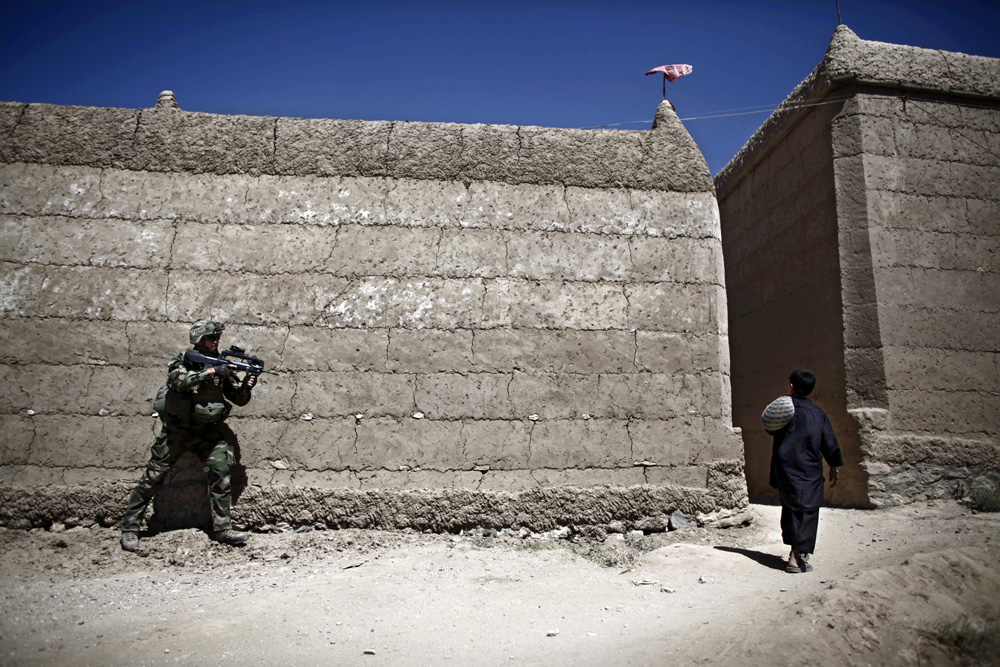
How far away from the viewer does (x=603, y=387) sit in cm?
436

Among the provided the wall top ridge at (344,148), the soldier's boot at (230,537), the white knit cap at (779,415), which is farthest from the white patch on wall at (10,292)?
the white knit cap at (779,415)

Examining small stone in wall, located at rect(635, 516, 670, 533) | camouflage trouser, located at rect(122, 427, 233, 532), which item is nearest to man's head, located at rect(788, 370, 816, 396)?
small stone in wall, located at rect(635, 516, 670, 533)

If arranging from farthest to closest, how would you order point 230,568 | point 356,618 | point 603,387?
1. point 603,387
2. point 230,568
3. point 356,618

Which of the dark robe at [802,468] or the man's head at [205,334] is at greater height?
the man's head at [205,334]

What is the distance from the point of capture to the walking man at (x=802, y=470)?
370cm

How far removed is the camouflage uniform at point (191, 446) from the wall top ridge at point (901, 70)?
17.6ft

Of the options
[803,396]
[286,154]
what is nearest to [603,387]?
[803,396]

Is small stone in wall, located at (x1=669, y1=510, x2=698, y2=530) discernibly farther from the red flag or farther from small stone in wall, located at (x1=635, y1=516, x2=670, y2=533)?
the red flag

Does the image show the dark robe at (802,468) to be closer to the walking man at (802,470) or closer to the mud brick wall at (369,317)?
Result: the walking man at (802,470)

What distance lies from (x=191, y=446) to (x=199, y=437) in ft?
0.22

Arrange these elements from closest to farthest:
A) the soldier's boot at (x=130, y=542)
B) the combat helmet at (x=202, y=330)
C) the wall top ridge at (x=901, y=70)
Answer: the soldier's boot at (x=130, y=542) < the combat helmet at (x=202, y=330) < the wall top ridge at (x=901, y=70)

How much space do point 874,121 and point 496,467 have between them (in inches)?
170

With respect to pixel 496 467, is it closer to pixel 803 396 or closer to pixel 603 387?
pixel 603 387

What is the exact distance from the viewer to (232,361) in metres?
4.06
